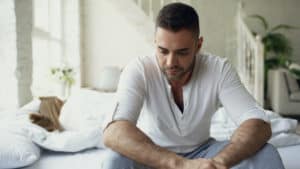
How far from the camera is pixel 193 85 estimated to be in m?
1.41

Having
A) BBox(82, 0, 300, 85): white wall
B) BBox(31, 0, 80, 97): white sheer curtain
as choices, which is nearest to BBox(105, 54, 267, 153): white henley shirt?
BBox(31, 0, 80, 97): white sheer curtain

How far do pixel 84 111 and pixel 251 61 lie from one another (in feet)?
8.59

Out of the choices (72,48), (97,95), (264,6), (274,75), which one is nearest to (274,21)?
(264,6)

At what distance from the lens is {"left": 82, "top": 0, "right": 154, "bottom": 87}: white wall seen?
17.1 feet

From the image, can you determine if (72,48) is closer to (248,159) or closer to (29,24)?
(29,24)

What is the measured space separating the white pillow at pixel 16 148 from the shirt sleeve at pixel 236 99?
0.85m

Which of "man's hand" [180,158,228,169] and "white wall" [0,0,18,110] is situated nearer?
"man's hand" [180,158,228,169]

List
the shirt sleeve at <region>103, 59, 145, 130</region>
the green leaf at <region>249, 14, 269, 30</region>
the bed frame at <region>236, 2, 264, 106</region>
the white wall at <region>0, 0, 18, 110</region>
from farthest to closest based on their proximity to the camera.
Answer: the green leaf at <region>249, 14, 269, 30</region> → the bed frame at <region>236, 2, 264, 106</region> → the white wall at <region>0, 0, 18, 110</region> → the shirt sleeve at <region>103, 59, 145, 130</region>

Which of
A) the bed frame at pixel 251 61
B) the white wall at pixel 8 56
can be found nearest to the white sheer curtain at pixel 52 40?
the white wall at pixel 8 56

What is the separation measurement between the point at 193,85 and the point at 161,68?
0.49ft

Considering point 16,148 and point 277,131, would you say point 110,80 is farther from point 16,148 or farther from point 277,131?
point 16,148

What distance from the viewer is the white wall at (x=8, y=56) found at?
2.43 metres

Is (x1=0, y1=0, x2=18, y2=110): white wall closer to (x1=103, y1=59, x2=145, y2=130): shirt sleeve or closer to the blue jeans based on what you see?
(x1=103, y1=59, x2=145, y2=130): shirt sleeve

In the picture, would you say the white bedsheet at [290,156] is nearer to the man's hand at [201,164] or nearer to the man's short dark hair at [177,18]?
the man's hand at [201,164]
